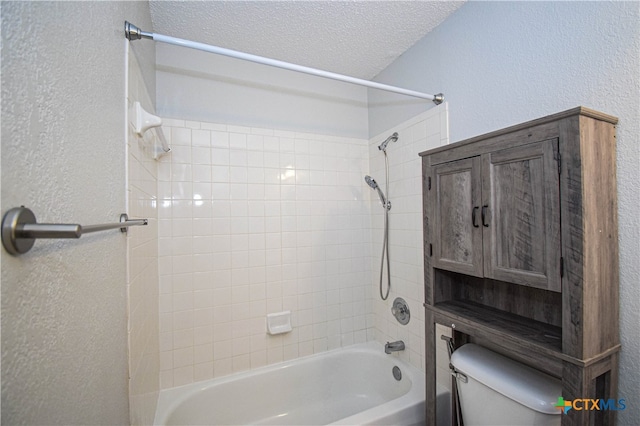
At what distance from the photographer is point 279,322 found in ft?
6.18

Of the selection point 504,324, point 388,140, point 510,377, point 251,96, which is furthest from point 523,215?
point 251,96

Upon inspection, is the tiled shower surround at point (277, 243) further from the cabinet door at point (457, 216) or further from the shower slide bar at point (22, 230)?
the shower slide bar at point (22, 230)

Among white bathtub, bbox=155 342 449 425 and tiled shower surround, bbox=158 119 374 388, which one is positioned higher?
tiled shower surround, bbox=158 119 374 388

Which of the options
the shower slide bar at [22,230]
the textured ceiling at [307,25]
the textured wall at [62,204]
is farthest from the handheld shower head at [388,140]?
the shower slide bar at [22,230]

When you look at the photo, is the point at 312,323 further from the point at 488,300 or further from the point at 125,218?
the point at 125,218

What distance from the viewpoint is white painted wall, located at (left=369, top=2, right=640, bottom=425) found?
2.81ft

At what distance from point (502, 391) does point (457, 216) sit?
64cm

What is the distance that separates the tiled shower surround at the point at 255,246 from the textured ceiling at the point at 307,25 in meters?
0.53

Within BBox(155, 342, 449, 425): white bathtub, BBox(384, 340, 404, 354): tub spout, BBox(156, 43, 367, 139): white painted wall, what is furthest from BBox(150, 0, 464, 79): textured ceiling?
BBox(155, 342, 449, 425): white bathtub

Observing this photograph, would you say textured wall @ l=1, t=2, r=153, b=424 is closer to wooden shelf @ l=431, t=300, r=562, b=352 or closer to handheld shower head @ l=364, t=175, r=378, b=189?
wooden shelf @ l=431, t=300, r=562, b=352

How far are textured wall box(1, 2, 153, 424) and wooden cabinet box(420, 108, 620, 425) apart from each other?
3.96 feet

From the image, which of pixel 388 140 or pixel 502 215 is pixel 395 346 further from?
pixel 388 140

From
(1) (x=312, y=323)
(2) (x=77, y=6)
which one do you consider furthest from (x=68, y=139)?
(1) (x=312, y=323)

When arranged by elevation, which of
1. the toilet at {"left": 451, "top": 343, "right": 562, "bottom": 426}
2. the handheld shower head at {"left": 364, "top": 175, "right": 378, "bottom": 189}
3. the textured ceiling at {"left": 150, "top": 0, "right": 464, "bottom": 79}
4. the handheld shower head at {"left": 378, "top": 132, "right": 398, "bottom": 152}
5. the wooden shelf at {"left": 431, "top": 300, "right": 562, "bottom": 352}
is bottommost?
the toilet at {"left": 451, "top": 343, "right": 562, "bottom": 426}
